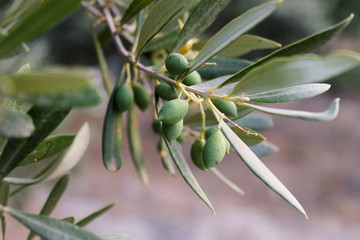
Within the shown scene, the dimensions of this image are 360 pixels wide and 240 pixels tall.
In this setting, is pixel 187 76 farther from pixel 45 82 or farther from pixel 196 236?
pixel 196 236

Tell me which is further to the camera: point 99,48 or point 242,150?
point 99,48

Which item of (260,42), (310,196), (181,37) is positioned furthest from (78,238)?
(310,196)

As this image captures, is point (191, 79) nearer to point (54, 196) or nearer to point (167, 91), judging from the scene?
point (167, 91)

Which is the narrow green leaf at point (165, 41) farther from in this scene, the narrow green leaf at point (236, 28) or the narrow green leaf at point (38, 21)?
the narrow green leaf at point (38, 21)

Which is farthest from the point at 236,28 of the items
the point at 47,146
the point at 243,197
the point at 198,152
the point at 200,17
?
the point at 243,197

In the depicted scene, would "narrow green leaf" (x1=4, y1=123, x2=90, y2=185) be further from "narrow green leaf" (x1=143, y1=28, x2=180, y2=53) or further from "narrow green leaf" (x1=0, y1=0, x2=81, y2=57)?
"narrow green leaf" (x1=143, y1=28, x2=180, y2=53)

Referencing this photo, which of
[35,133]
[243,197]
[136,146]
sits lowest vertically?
[243,197]
